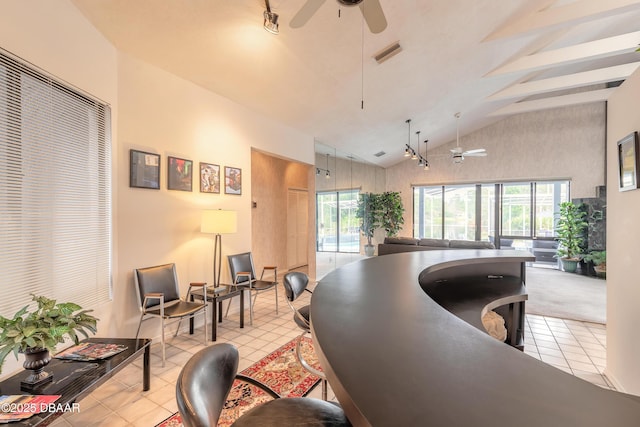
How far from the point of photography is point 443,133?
8.00 m

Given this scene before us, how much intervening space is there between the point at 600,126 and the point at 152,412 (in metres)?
10.3

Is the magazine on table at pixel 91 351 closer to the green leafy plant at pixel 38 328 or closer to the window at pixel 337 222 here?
the green leafy plant at pixel 38 328

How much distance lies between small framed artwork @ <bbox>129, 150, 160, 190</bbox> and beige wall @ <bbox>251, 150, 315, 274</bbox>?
265 centimetres

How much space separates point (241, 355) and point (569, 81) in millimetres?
7907

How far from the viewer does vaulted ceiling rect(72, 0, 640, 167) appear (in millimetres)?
2652

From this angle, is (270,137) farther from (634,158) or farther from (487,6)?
(634,158)

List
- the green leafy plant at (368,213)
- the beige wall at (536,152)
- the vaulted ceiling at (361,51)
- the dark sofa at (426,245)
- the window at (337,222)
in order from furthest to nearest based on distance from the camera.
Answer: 1. the green leafy plant at (368,213)
2. the beige wall at (536,152)
3. the window at (337,222)
4. the dark sofa at (426,245)
5. the vaulted ceiling at (361,51)

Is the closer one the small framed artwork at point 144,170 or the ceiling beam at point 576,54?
the small framed artwork at point 144,170

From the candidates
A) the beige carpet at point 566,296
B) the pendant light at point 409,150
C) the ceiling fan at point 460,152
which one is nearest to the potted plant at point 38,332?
the beige carpet at point 566,296

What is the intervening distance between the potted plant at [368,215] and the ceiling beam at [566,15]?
175 inches

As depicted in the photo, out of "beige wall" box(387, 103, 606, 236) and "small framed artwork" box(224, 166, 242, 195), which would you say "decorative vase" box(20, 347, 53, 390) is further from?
"beige wall" box(387, 103, 606, 236)

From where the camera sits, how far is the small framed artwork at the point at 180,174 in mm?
3303

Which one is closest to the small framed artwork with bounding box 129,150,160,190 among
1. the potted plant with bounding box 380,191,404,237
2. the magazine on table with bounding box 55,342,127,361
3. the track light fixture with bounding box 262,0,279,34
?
the magazine on table with bounding box 55,342,127,361

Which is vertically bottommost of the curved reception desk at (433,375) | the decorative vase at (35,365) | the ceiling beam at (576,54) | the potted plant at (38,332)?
the decorative vase at (35,365)
